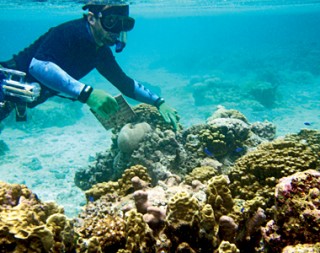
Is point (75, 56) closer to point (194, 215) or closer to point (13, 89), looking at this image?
point (13, 89)

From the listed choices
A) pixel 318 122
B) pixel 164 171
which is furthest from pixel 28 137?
pixel 318 122

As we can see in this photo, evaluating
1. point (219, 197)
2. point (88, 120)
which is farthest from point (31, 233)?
point (88, 120)

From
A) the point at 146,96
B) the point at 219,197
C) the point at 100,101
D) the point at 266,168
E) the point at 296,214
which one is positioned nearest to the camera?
the point at 296,214

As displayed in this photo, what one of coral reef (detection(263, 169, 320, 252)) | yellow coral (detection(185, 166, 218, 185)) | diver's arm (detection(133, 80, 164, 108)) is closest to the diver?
diver's arm (detection(133, 80, 164, 108))

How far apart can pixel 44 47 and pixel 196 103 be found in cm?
1779

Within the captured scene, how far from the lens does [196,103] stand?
2211cm

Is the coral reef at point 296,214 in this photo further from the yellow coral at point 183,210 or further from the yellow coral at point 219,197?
the yellow coral at point 183,210

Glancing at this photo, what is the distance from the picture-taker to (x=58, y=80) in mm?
4922

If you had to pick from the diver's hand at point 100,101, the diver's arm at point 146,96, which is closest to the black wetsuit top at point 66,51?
the diver's hand at point 100,101

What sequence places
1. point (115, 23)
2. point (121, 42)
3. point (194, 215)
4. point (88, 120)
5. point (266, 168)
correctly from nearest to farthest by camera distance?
1. point (194, 215)
2. point (266, 168)
3. point (115, 23)
4. point (121, 42)
5. point (88, 120)

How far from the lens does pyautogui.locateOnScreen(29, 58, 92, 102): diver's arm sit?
4.93m

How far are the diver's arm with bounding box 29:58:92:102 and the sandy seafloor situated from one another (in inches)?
170

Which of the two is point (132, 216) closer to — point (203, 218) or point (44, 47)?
point (203, 218)

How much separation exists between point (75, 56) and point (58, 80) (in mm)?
1049
